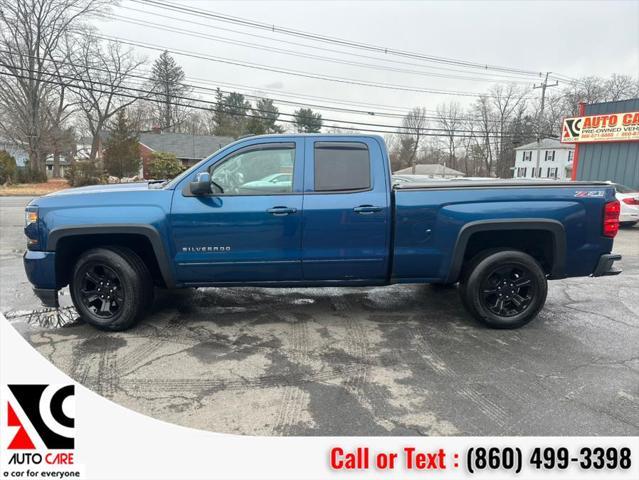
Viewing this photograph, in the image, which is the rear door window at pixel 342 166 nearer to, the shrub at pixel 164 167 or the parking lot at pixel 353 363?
the parking lot at pixel 353 363

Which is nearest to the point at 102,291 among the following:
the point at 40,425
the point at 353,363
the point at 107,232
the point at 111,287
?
Answer: the point at 111,287

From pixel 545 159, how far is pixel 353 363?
67356 millimetres

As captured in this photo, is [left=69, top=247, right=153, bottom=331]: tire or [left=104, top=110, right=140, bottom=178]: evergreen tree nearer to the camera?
[left=69, top=247, right=153, bottom=331]: tire

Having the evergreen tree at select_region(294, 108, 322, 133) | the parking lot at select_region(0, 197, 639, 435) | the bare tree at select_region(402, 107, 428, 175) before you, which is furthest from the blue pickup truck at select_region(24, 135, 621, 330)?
the bare tree at select_region(402, 107, 428, 175)

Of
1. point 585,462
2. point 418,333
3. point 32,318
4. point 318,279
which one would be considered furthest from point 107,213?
point 585,462

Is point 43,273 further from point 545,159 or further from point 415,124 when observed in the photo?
point 545,159

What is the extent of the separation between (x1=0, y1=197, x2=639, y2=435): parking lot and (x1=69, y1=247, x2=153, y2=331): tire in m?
0.18

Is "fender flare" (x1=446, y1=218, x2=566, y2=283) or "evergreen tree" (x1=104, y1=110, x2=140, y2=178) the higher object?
"evergreen tree" (x1=104, y1=110, x2=140, y2=178)

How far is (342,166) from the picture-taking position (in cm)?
411

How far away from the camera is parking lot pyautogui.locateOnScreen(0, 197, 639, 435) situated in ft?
9.23

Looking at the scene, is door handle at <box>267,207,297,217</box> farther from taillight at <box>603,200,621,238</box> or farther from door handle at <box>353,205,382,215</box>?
taillight at <box>603,200,621,238</box>

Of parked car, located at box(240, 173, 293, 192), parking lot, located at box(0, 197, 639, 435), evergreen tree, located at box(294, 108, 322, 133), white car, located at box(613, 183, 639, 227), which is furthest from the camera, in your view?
evergreen tree, located at box(294, 108, 322, 133)

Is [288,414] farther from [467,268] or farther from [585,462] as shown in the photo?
[467,268]

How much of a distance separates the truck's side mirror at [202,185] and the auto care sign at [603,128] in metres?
18.1
